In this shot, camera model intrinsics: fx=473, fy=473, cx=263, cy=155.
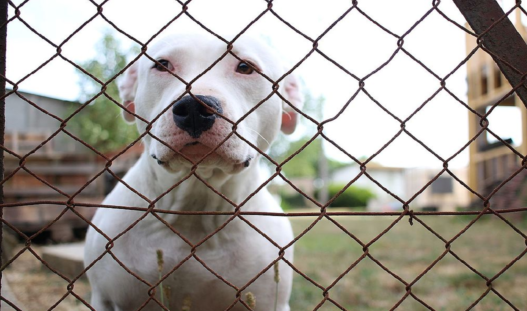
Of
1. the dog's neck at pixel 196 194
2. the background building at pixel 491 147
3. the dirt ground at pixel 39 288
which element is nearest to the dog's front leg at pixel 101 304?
the dog's neck at pixel 196 194

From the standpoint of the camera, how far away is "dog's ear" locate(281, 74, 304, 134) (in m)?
2.57

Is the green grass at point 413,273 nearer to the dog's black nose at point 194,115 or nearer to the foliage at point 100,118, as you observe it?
the dog's black nose at point 194,115

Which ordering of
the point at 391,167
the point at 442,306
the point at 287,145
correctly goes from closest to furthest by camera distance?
1. the point at 442,306
2. the point at 287,145
3. the point at 391,167

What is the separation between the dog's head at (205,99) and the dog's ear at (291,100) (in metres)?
0.03

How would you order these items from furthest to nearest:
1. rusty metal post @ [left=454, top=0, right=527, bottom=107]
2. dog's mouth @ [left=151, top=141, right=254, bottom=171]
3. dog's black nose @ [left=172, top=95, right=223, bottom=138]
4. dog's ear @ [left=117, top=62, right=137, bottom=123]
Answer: dog's ear @ [left=117, top=62, right=137, bottom=123] < dog's mouth @ [left=151, top=141, right=254, bottom=171] < dog's black nose @ [left=172, top=95, right=223, bottom=138] < rusty metal post @ [left=454, top=0, right=527, bottom=107]

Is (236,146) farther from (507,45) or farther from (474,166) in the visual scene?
(474,166)

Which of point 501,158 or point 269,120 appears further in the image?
point 501,158

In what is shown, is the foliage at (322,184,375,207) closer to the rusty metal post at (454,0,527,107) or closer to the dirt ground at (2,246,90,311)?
the dirt ground at (2,246,90,311)

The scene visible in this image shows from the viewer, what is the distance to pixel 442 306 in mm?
3492

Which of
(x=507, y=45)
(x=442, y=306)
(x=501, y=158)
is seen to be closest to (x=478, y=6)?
(x=507, y=45)

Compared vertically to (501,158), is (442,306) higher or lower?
lower

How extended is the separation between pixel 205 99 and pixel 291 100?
1.07m

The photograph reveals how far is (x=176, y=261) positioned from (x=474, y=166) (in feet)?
38.4

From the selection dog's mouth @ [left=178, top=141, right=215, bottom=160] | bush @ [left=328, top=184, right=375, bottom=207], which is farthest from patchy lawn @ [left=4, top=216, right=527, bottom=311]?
bush @ [left=328, top=184, right=375, bottom=207]
